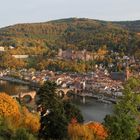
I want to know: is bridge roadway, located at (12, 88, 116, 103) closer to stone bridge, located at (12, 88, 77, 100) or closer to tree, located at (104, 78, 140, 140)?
stone bridge, located at (12, 88, 77, 100)

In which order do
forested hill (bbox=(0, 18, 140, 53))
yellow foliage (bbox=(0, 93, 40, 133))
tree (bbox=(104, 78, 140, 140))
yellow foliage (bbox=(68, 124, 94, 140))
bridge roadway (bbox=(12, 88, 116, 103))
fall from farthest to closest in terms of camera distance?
1. forested hill (bbox=(0, 18, 140, 53))
2. bridge roadway (bbox=(12, 88, 116, 103))
3. yellow foliage (bbox=(0, 93, 40, 133))
4. yellow foliage (bbox=(68, 124, 94, 140))
5. tree (bbox=(104, 78, 140, 140))

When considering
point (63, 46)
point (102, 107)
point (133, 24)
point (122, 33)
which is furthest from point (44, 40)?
point (102, 107)

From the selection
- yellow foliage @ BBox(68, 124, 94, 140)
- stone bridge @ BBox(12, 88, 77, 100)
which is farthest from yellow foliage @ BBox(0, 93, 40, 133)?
stone bridge @ BBox(12, 88, 77, 100)

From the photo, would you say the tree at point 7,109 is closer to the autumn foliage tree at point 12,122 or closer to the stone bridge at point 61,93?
the autumn foliage tree at point 12,122

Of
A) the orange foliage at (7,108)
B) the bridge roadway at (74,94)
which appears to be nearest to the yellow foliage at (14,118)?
the orange foliage at (7,108)

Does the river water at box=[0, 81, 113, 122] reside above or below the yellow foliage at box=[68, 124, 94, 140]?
below

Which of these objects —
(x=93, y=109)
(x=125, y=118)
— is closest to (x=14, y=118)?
(x=125, y=118)
